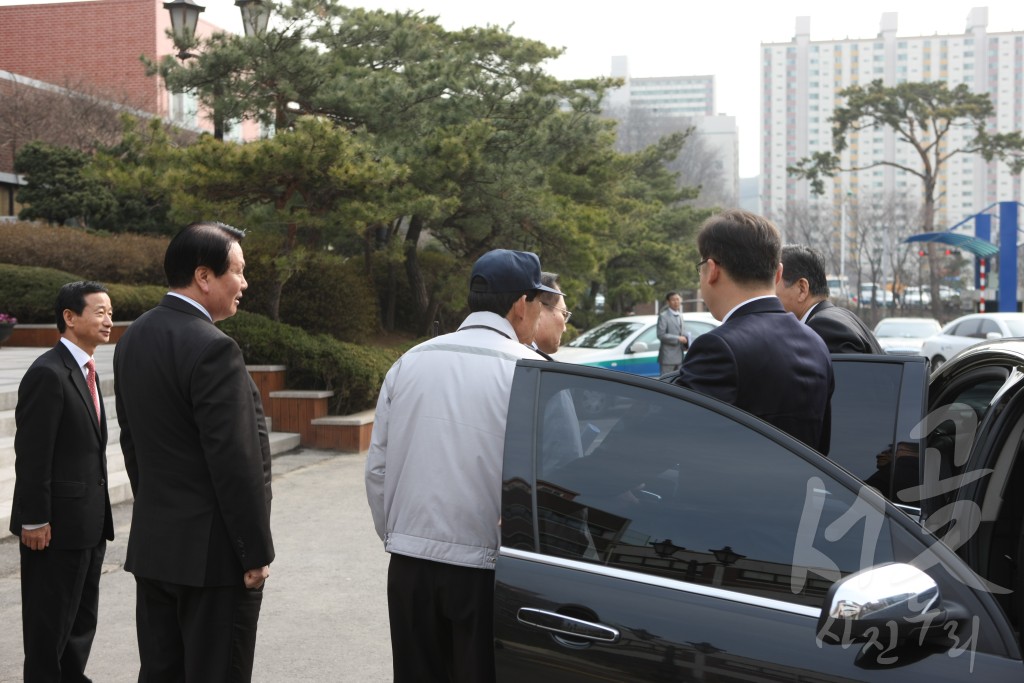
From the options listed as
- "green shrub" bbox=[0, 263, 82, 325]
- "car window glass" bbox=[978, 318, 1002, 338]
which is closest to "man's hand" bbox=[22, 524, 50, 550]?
"green shrub" bbox=[0, 263, 82, 325]

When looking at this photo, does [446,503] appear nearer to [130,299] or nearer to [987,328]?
[130,299]

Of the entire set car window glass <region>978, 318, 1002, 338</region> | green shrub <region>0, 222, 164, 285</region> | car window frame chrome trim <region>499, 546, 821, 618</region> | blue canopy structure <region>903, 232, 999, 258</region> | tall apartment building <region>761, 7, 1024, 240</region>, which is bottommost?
car window glass <region>978, 318, 1002, 338</region>

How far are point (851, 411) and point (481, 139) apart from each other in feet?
34.3

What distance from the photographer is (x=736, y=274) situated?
280 cm

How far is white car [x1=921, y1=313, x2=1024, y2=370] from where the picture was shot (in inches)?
714

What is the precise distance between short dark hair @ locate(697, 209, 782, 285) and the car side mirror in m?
1.03

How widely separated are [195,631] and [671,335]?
11582 millimetres

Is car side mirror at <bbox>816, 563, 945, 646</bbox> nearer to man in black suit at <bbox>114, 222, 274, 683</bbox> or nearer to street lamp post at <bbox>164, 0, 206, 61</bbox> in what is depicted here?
man in black suit at <bbox>114, 222, 274, 683</bbox>

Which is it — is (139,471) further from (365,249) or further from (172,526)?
(365,249)

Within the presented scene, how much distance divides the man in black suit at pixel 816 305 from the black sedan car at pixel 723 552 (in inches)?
50.9

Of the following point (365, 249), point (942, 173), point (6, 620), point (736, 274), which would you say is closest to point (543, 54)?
point (365, 249)

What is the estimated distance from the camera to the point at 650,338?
1488 cm

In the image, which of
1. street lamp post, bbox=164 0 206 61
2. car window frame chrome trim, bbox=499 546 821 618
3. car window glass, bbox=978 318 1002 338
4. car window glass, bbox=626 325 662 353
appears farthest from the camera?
car window glass, bbox=978 318 1002 338

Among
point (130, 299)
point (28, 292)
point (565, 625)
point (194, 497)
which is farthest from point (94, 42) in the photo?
point (565, 625)
